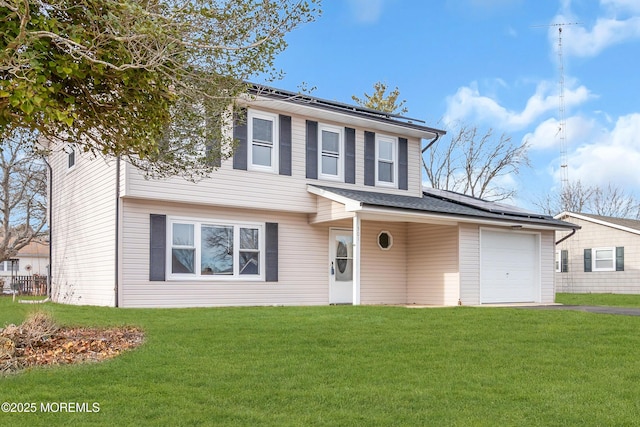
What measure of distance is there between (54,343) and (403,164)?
455 inches

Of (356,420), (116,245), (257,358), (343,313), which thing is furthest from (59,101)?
(116,245)

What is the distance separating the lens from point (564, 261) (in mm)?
27438

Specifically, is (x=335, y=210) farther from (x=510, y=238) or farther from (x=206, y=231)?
(x=510, y=238)

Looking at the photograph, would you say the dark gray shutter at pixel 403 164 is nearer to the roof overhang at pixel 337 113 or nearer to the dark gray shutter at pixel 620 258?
the roof overhang at pixel 337 113

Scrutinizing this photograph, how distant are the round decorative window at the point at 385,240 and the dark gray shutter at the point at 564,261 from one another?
44.4ft

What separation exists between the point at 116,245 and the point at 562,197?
112 ft

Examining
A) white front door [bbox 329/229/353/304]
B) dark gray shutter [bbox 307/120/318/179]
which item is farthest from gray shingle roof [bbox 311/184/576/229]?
white front door [bbox 329/229/353/304]

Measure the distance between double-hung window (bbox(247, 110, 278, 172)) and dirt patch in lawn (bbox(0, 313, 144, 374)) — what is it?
6.69 metres

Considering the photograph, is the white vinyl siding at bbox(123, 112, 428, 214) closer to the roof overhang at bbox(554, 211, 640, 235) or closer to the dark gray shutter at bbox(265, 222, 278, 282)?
the dark gray shutter at bbox(265, 222, 278, 282)

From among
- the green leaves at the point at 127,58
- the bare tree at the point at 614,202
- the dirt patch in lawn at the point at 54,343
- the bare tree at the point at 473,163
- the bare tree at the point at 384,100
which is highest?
the bare tree at the point at 384,100

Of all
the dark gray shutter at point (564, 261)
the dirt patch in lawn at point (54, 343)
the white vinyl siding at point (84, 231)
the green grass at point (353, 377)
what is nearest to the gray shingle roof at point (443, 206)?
the white vinyl siding at point (84, 231)

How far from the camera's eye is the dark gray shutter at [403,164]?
56.0 ft

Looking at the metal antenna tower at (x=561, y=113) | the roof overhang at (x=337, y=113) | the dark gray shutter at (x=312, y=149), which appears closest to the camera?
the roof overhang at (x=337, y=113)

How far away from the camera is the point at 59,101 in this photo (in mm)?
6734
